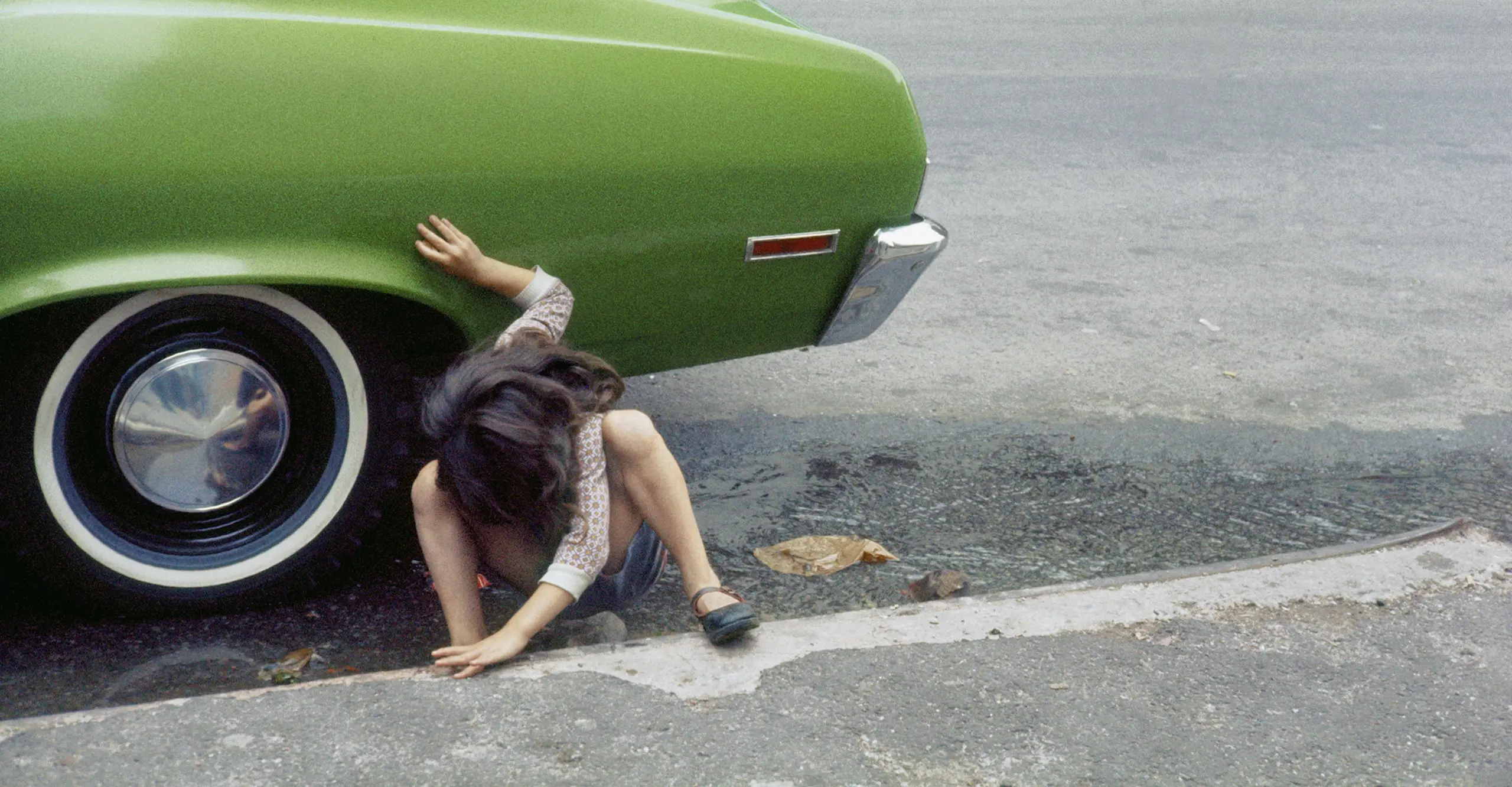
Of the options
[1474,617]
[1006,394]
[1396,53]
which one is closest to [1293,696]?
[1474,617]

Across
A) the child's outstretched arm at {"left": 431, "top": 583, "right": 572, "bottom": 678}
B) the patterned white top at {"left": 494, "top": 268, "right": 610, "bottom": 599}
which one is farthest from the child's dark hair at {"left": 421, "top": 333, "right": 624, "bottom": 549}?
the child's outstretched arm at {"left": 431, "top": 583, "right": 572, "bottom": 678}

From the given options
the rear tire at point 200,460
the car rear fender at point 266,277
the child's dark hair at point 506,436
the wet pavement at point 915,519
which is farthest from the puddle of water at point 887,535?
the car rear fender at point 266,277

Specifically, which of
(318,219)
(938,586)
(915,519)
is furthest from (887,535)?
(318,219)

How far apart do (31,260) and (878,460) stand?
209 centimetres

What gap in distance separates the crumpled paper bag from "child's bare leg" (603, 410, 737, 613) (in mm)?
501

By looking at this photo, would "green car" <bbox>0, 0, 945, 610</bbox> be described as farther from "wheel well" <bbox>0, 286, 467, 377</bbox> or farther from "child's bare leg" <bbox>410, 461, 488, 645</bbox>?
"child's bare leg" <bbox>410, 461, 488, 645</bbox>

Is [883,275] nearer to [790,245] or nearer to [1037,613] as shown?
[790,245]

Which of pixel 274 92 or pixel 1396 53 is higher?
pixel 274 92

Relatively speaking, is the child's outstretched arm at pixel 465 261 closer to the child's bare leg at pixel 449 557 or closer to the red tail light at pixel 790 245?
the child's bare leg at pixel 449 557

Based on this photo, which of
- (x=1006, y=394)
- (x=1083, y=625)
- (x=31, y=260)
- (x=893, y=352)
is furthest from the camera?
(x=893, y=352)

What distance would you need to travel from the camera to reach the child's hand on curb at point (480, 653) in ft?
7.86

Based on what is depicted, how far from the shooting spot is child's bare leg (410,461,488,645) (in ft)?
8.30

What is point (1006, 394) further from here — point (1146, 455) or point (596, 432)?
point (596, 432)

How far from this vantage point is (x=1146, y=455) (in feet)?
12.4
